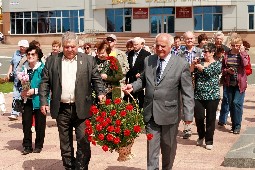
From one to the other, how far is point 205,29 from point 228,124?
43.3 m

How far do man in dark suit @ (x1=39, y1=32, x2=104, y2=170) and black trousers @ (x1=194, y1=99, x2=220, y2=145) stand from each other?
10.0ft

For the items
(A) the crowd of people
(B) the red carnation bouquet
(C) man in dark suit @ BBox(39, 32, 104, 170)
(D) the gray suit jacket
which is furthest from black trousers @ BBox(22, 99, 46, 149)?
(D) the gray suit jacket

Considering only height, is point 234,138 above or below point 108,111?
below

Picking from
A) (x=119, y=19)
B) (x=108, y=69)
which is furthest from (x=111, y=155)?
(x=119, y=19)

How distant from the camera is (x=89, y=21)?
60094 millimetres

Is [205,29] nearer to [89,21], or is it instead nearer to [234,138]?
[89,21]

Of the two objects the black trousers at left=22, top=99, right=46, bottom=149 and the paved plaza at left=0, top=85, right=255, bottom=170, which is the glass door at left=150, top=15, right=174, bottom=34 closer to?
the paved plaza at left=0, top=85, right=255, bottom=170

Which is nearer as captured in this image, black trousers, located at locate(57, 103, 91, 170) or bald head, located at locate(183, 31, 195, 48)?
black trousers, located at locate(57, 103, 91, 170)

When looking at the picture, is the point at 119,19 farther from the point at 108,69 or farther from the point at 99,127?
the point at 99,127

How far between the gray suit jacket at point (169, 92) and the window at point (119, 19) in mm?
51295

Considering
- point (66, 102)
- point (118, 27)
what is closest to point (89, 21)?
point (118, 27)

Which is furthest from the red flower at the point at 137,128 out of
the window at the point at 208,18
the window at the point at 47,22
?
the window at the point at 47,22

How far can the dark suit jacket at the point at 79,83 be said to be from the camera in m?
8.38

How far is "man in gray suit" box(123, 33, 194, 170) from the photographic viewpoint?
303 inches
